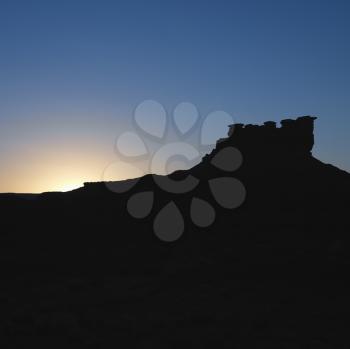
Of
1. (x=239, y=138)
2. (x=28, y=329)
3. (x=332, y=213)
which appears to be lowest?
(x=28, y=329)

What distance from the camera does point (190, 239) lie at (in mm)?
38875

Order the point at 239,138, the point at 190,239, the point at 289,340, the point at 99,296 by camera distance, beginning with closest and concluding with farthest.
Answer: the point at 289,340 < the point at 99,296 < the point at 190,239 < the point at 239,138

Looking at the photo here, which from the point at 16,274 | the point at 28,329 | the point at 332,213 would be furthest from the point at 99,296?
the point at 332,213

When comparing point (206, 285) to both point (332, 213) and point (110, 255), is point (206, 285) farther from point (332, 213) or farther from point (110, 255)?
point (332, 213)

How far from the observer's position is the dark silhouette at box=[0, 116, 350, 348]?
1903 centimetres

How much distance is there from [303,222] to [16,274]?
25535 millimetres

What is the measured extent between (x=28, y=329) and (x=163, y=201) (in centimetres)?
2686

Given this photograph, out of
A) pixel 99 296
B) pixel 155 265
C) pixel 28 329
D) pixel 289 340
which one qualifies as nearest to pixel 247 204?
pixel 155 265

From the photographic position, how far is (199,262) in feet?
107

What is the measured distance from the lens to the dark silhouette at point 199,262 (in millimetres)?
19031

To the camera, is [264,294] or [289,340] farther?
[264,294]

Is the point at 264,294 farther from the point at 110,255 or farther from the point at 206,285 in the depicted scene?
the point at 110,255

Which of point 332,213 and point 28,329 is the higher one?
point 332,213

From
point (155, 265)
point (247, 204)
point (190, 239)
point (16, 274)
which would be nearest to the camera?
point (16, 274)
